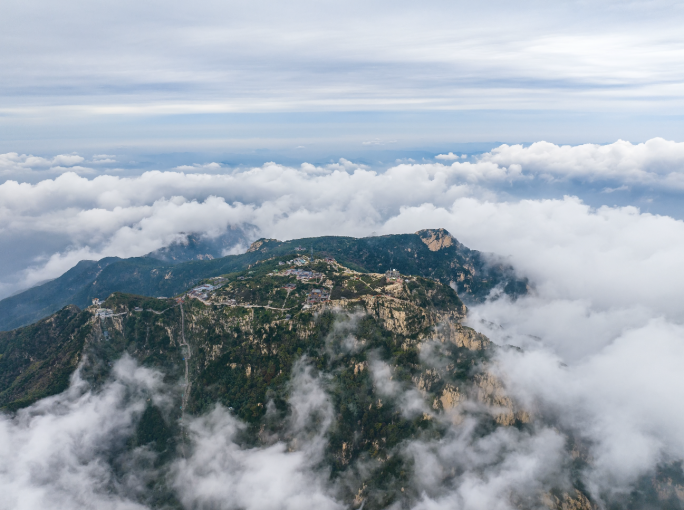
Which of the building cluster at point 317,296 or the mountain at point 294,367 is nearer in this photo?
the mountain at point 294,367

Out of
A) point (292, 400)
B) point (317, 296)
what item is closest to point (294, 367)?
point (292, 400)

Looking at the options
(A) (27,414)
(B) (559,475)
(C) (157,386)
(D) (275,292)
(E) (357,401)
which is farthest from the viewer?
(D) (275,292)

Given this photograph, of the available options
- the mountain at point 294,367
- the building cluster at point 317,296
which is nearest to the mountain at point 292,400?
the mountain at point 294,367

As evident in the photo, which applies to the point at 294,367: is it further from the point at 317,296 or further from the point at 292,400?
the point at 317,296

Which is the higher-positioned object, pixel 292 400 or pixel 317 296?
pixel 317 296

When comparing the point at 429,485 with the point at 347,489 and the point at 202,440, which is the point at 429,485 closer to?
the point at 347,489

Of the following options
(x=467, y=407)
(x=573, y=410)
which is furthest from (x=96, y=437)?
(x=573, y=410)

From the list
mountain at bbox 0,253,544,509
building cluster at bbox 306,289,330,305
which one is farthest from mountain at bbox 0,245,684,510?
building cluster at bbox 306,289,330,305

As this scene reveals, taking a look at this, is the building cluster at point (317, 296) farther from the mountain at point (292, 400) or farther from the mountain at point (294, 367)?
the mountain at point (292, 400)
